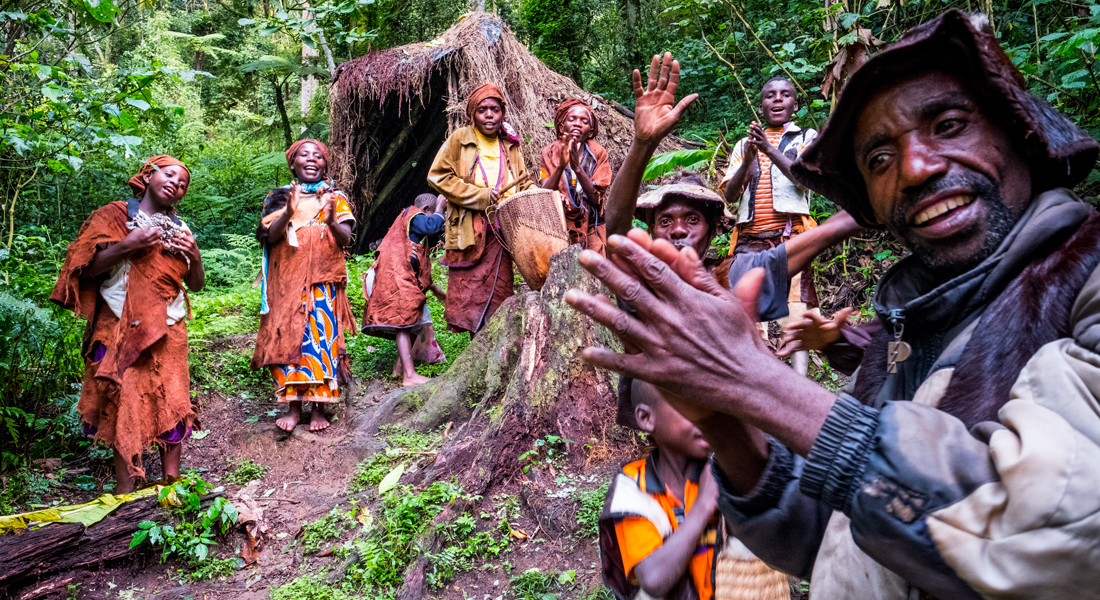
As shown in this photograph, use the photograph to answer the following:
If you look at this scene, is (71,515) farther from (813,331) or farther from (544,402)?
(813,331)

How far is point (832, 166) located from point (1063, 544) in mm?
998

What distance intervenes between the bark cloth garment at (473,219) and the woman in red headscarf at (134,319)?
2.06m

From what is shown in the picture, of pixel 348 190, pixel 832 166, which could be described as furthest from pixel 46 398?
pixel 832 166

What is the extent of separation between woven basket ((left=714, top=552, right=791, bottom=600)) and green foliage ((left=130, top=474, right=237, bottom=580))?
10.4 ft

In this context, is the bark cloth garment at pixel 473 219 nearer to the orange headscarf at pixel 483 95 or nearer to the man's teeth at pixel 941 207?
the orange headscarf at pixel 483 95

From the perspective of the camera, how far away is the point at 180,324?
465 centimetres

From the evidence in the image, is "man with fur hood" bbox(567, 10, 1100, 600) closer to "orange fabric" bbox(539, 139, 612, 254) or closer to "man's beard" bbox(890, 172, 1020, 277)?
"man's beard" bbox(890, 172, 1020, 277)

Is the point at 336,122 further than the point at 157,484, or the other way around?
the point at 336,122

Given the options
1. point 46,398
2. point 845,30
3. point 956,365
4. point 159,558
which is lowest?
point 159,558

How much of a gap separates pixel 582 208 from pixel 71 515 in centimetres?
404

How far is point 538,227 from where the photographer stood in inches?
190

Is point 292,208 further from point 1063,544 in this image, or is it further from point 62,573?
point 1063,544

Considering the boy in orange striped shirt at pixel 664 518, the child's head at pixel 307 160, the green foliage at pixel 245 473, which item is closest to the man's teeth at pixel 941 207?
the boy in orange striped shirt at pixel 664 518

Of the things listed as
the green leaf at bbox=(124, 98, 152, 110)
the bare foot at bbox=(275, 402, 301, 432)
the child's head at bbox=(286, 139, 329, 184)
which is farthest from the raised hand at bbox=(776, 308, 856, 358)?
the child's head at bbox=(286, 139, 329, 184)
